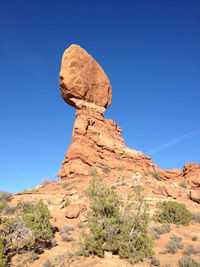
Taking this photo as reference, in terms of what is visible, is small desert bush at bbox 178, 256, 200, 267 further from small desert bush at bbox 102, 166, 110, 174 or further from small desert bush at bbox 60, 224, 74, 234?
small desert bush at bbox 102, 166, 110, 174

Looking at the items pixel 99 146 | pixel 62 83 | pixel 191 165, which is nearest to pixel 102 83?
pixel 62 83

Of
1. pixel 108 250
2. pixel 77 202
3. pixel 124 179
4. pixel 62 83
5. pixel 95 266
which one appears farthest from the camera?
pixel 62 83

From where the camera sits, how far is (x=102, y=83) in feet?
112

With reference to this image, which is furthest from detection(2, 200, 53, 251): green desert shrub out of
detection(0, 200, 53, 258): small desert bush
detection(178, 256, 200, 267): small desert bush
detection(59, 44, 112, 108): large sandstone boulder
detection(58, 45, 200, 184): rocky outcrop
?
detection(59, 44, 112, 108): large sandstone boulder

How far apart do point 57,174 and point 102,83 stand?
18.4 metres

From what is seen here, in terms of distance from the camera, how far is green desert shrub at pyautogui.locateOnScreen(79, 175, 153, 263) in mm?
7594

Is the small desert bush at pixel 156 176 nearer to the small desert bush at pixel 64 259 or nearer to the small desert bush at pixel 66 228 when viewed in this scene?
the small desert bush at pixel 66 228

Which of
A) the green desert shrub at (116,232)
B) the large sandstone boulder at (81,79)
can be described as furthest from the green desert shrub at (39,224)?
the large sandstone boulder at (81,79)

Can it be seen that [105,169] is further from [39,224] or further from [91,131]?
[39,224]

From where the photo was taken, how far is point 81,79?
29.6 meters

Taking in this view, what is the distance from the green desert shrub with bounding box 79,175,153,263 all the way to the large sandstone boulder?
23.4 meters

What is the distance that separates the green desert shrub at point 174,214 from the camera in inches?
588

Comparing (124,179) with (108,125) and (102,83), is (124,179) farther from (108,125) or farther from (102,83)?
(102,83)

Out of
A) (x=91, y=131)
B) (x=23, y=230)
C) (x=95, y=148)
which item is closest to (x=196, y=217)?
(x=23, y=230)
